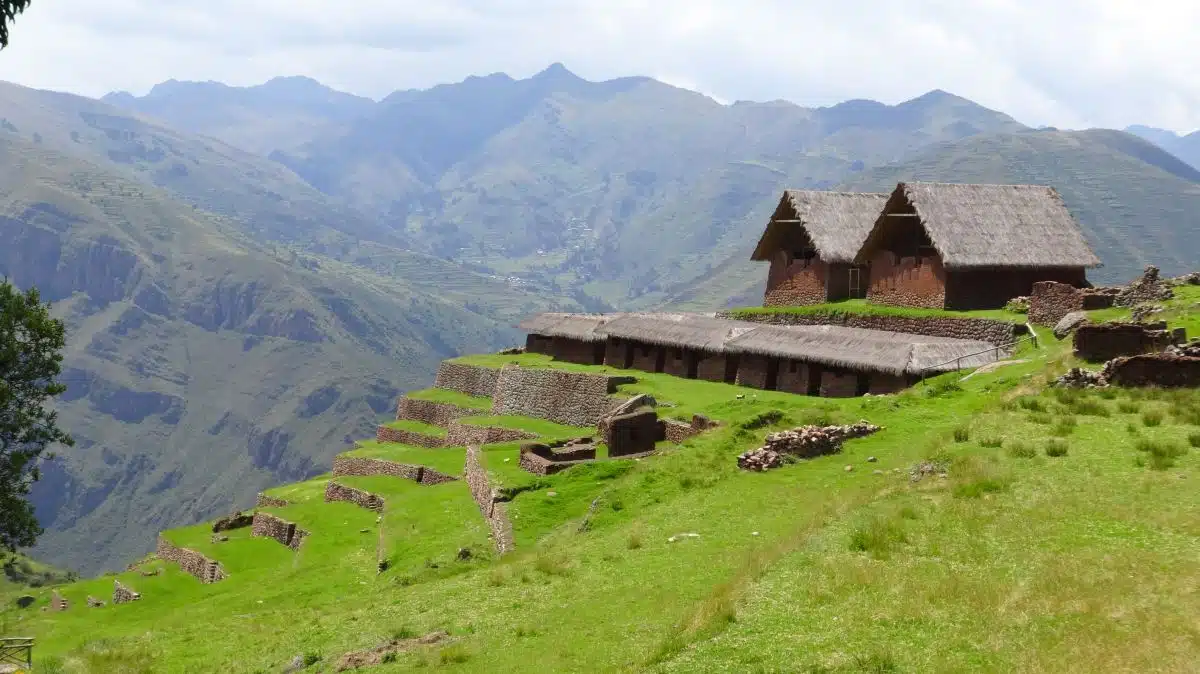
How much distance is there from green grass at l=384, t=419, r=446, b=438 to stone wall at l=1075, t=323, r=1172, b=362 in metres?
30.8

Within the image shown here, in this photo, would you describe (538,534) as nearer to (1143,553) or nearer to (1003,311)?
(1143,553)

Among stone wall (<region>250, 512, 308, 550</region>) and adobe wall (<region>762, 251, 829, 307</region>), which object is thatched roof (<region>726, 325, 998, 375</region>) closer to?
adobe wall (<region>762, 251, 829, 307</region>)

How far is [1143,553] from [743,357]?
Answer: 1066 inches

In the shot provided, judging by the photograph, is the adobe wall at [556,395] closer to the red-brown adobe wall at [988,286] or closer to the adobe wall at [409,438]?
the adobe wall at [409,438]

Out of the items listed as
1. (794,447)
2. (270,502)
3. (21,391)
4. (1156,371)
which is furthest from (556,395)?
(1156,371)

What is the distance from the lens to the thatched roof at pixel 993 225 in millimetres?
38938

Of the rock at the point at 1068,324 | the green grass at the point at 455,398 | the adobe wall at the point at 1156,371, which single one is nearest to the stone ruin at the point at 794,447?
the adobe wall at the point at 1156,371

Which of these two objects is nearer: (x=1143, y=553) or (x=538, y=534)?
(x=1143, y=553)

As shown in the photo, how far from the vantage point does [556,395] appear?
1692 inches

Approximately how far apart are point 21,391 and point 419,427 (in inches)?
973

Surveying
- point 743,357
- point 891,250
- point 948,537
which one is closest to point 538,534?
point 948,537

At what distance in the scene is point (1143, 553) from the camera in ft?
37.9

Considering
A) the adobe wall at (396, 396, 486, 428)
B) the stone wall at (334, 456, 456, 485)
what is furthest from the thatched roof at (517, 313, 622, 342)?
the stone wall at (334, 456, 456, 485)

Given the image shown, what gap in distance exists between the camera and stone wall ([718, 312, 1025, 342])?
3372 centimetres
